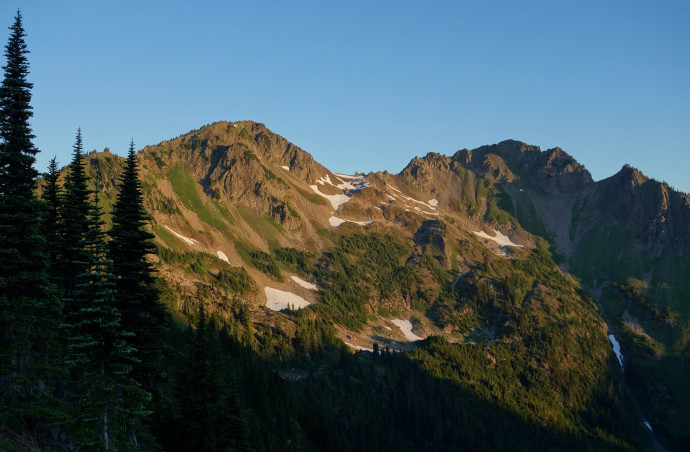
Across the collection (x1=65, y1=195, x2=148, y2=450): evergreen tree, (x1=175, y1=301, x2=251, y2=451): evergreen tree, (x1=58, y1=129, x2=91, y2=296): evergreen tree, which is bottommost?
(x1=175, y1=301, x2=251, y2=451): evergreen tree

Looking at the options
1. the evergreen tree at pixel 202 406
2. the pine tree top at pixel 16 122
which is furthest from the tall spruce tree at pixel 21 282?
the evergreen tree at pixel 202 406

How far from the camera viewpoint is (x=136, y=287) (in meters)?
39.5

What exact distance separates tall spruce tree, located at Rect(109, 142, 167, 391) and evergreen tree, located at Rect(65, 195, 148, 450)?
5.83 m

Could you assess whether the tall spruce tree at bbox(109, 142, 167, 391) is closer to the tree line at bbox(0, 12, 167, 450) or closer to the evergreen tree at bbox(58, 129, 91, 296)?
the tree line at bbox(0, 12, 167, 450)

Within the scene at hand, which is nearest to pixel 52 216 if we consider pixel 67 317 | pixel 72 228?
pixel 72 228

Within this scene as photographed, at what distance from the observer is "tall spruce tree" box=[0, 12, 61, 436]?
3167cm

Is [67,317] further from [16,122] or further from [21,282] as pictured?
[16,122]

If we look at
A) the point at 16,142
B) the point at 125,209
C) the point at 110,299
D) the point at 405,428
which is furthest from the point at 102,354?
the point at 405,428

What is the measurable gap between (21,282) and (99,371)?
26.5ft

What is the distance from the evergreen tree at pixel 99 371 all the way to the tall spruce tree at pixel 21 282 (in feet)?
8.02

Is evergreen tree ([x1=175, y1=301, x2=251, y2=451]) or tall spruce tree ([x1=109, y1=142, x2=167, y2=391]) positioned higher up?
tall spruce tree ([x1=109, y1=142, x2=167, y2=391])

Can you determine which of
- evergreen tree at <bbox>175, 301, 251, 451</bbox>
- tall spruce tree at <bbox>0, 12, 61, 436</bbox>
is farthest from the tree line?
evergreen tree at <bbox>175, 301, 251, 451</bbox>

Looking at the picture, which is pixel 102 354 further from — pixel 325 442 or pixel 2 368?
pixel 325 442

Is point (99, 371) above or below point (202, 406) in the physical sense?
above
